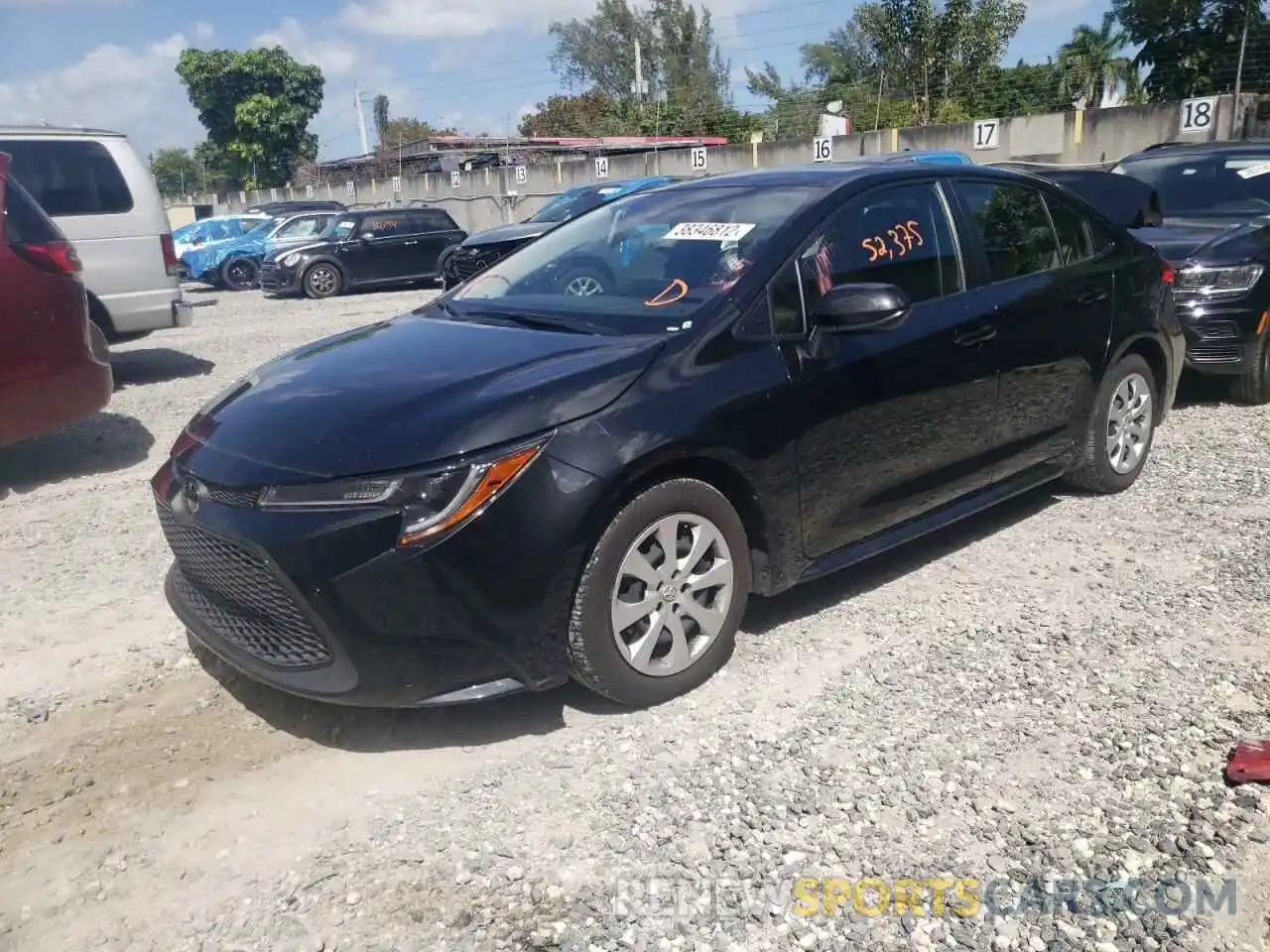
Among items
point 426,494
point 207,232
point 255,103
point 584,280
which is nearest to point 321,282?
point 207,232

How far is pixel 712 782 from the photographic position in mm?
3090

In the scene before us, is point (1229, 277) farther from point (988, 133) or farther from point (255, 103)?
point (255, 103)

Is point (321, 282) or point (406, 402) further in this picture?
point (321, 282)

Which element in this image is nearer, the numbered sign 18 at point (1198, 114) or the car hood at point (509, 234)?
the car hood at point (509, 234)

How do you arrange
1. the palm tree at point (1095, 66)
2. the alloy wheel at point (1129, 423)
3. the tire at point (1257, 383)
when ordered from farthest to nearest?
the palm tree at point (1095, 66)
the tire at point (1257, 383)
the alloy wheel at point (1129, 423)

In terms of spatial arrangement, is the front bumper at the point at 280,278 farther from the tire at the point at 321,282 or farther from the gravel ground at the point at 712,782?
the gravel ground at the point at 712,782

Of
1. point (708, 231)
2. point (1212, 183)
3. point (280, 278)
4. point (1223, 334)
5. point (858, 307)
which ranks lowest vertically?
point (280, 278)

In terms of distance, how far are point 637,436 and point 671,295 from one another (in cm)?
80

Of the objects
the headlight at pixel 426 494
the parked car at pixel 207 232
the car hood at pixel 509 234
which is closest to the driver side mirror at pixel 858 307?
the headlight at pixel 426 494

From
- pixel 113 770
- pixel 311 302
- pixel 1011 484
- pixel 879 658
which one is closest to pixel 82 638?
pixel 113 770

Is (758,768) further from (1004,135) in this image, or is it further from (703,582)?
(1004,135)

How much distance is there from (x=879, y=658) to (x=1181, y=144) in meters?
7.31

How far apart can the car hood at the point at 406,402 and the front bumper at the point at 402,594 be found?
5.7 inches

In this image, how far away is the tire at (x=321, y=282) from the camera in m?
17.6
